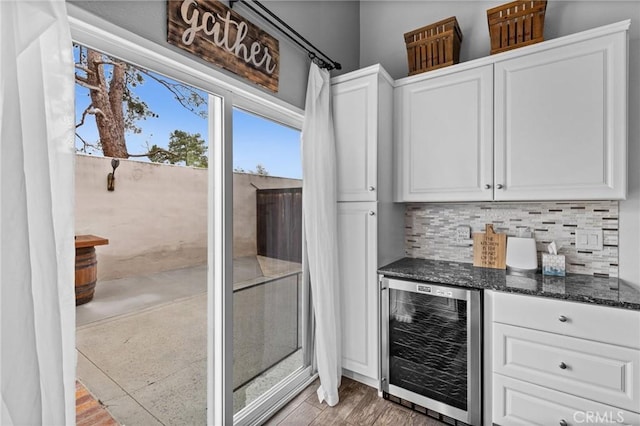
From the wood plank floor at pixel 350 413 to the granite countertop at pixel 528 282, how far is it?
836 millimetres

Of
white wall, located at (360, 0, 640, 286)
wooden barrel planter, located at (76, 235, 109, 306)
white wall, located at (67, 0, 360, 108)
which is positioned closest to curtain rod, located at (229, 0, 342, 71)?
white wall, located at (67, 0, 360, 108)

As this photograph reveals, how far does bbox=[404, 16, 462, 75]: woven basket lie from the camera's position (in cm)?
210

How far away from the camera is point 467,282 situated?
1.74 meters

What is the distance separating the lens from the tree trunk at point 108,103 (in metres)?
1.16

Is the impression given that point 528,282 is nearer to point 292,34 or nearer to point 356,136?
point 356,136

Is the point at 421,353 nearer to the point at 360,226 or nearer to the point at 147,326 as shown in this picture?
the point at 360,226

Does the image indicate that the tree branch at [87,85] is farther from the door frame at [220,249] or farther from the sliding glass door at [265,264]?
the sliding glass door at [265,264]

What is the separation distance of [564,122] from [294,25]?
1.74 meters

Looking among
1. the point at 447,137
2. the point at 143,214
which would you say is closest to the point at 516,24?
the point at 447,137

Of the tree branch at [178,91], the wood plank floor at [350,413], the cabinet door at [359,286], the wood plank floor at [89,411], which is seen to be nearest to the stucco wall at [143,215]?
the tree branch at [178,91]

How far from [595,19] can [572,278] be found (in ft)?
5.34

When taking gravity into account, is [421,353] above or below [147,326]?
below

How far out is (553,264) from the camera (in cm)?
191

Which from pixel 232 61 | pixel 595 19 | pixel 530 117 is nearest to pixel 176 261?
pixel 232 61
